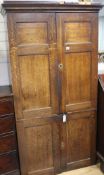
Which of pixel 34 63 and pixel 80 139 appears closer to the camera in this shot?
pixel 34 63

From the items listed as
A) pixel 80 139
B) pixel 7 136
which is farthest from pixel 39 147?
pixel 80 139

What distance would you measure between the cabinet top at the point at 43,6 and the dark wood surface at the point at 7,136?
774 millimetres

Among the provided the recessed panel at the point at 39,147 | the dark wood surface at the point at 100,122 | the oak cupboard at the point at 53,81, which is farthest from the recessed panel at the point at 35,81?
the dark wood surface at the point at 100,122

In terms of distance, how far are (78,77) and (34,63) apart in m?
0.49

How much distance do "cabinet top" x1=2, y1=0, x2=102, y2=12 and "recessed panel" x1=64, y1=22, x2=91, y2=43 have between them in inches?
5.3

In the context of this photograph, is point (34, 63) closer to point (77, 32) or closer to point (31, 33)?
→ point (31, 33)

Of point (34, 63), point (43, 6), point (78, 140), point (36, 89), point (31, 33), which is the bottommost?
point (78, 140)

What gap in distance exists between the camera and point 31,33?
1.81m

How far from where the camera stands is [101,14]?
252 cm

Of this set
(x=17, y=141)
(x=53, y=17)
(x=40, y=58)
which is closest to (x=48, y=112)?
(x=17, y=141)

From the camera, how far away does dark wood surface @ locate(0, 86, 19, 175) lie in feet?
6.22

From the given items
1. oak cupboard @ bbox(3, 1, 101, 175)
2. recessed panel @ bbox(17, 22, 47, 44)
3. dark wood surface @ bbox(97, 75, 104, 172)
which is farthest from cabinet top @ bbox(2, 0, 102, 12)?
dark wood surface @ bbox(97, 75, 104, 172)

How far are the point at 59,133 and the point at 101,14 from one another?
1557 mm

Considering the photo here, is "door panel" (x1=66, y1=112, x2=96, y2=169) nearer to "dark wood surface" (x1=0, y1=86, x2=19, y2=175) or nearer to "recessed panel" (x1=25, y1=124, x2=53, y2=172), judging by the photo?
"recessed panel" (x1=25, y1=124, x2=53, y2=172)
